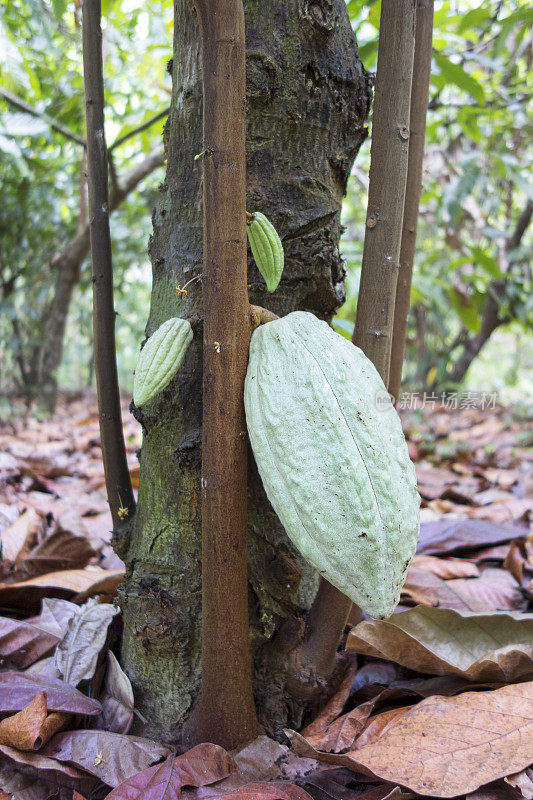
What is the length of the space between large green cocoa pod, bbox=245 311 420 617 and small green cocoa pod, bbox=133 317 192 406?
11cm

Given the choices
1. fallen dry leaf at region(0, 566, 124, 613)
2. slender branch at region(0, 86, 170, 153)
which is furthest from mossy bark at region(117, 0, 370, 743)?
slender branch at region(0, 86, 170, 153)

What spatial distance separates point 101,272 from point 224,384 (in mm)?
457

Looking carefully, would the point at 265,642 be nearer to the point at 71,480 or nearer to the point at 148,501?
the point at 148,501

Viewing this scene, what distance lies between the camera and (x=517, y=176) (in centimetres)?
287

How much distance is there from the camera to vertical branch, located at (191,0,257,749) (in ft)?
2.58

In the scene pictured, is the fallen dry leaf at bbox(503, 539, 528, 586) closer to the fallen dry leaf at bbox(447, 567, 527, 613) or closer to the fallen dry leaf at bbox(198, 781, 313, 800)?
the fallen dry leaf at bbox(447, 567, 527, 613)

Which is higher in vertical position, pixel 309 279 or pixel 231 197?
pixel 231 197

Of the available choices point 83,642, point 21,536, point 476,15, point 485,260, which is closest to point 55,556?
point 21,536

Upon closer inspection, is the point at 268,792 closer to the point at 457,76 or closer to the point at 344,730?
the point at 344,730

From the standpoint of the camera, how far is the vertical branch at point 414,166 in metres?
1.14

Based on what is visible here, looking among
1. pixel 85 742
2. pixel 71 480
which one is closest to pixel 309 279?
pixel 85 742

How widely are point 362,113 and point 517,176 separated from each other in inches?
83.1

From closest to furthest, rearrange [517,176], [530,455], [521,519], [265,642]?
[265,642] < [521,519] < [517,176] < [530,455]

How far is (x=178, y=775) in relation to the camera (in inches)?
35.1
